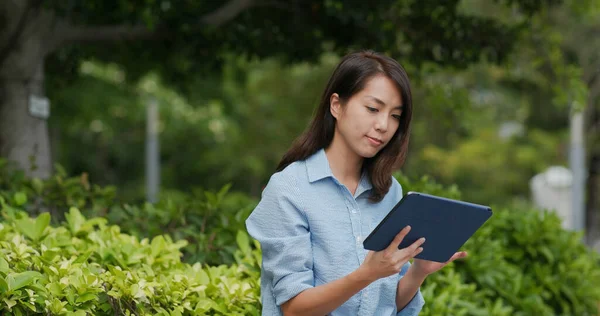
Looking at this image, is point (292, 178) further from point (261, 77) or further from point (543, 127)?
point (543, 127)

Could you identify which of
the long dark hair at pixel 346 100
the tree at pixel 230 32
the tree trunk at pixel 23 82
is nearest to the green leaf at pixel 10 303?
the long dark hair at pixel 346 100

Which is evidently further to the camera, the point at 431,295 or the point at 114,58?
the point at 114,58

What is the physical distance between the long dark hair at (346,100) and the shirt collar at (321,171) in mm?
20

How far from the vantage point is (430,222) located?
101 inches

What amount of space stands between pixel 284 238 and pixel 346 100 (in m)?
0.50

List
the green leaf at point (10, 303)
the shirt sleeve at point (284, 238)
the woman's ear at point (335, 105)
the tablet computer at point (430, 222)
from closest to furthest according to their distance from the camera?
the tablet computer at point (430, 222), the shirt sleeve at point (284, 238), the woman's ear at point (335, 105), the green leaf at point (10, 303)

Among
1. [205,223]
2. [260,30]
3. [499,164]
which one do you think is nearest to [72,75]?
[260,30]

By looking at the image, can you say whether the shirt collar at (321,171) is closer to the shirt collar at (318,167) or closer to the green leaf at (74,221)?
the shirt collar at (318,167)

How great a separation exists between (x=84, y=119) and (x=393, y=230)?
13.5 metres

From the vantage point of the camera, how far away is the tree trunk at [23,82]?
698 cm

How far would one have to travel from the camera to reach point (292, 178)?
2846 mm

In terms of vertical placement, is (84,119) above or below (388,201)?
below

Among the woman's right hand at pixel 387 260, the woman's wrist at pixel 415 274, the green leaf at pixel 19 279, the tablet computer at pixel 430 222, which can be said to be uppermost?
the tablet computer at pixel 430 222

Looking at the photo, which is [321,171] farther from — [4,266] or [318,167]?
[4,266]
